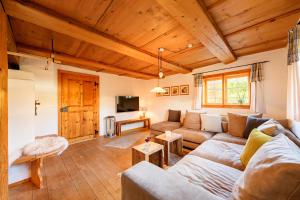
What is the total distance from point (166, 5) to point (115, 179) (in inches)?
96.5

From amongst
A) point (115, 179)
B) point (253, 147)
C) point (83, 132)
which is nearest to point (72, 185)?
point (115, 179)

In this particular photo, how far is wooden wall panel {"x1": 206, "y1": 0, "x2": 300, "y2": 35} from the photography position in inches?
55.0

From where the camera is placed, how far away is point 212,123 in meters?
3.02

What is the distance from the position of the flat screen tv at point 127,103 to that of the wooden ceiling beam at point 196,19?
341cm

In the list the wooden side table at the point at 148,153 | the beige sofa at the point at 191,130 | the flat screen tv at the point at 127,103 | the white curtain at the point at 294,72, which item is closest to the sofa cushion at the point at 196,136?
the beige sofa at the point at 191,130

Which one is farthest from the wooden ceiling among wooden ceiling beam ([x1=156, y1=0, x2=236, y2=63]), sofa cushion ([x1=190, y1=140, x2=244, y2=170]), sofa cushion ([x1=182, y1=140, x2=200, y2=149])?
sofa cushion ([x1=182, y1=140, x2=200, y2=149])

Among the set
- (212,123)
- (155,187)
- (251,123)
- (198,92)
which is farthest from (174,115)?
(155,187)

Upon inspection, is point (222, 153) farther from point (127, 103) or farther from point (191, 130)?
point (127, 103)

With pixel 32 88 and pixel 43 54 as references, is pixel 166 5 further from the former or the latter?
pixel 43 54

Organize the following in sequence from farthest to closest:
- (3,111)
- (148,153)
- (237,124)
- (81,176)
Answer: (237,124) < (81,176) < (148,153) < (3,111)

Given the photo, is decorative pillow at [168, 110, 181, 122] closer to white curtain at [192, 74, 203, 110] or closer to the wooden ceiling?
white curtain at [192, 74, 203, 110]

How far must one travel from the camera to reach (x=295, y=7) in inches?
57.4

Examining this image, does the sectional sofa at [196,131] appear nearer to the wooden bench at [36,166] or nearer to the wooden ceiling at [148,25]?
the wooden ceiling at [148,25]

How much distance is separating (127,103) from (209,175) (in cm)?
397
